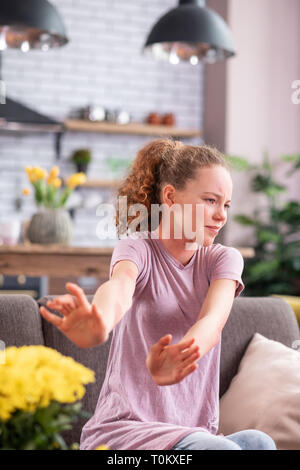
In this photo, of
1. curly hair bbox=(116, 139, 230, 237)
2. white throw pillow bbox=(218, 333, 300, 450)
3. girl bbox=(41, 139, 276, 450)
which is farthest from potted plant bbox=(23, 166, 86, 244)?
girl bbox=(41, 139, 276, 450)

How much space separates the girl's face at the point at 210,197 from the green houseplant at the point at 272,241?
11.8 ft

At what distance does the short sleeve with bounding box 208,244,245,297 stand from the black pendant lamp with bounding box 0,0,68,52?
2125 mm

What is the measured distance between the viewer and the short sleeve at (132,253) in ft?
4.14

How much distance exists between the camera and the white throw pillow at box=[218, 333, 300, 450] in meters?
1.59

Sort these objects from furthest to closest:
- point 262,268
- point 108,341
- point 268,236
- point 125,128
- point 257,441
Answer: point 125,128
point 268,236
point 262,268
point 108,341
point 257,441

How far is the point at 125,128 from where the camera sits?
560 centimetres

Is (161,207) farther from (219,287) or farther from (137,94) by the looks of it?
(137,94)

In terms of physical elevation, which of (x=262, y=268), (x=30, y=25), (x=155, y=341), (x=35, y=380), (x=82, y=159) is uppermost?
(x=30, y=25)

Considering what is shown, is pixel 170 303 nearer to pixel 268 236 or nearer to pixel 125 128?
pixel 268 236

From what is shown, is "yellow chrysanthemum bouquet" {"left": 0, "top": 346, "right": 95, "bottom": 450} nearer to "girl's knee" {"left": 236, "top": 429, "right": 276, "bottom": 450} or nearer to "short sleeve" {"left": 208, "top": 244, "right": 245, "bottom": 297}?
"girl's knee" {"left": 236, "top": 429, "right": 276, "bottom": 450}

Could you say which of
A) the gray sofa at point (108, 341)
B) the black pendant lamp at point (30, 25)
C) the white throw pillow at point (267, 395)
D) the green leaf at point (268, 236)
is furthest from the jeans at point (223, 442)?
the green leaf at point (268, 236)

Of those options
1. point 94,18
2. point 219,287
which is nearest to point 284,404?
point 219,287

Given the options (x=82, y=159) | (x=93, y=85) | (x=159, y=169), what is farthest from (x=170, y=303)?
(x=93, y=85)

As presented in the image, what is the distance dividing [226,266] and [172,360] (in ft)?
1.23
